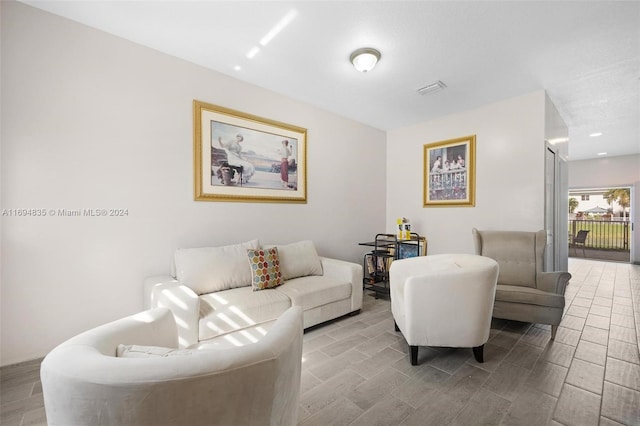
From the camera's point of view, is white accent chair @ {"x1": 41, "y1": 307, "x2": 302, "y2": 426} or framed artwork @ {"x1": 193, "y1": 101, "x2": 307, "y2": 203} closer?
white accent chair @ {"x1": 41, "y1": 307, "x2": 302, "y2": 426}

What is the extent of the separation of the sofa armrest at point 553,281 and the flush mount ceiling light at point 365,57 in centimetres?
275

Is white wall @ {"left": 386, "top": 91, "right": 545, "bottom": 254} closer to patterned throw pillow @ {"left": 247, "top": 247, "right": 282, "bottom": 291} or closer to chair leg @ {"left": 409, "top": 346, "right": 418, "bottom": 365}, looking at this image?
chair leg @ {"left": 409, "top": 346, "right": 418, "bottom": 365}

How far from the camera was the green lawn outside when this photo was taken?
25.4ft

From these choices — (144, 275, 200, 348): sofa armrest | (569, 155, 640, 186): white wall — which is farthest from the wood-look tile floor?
(569, 155, 640, 186): white wall

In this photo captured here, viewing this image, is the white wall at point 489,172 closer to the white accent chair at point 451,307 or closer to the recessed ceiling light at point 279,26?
the white accent chair at point 451,307

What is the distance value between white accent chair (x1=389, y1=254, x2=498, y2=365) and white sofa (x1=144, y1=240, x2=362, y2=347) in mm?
954

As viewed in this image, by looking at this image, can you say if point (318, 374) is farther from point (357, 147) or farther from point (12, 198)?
point (357, 147)

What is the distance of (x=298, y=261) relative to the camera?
10.3 ft

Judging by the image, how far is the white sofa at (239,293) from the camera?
81.0 inches

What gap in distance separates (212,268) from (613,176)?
9.46 m

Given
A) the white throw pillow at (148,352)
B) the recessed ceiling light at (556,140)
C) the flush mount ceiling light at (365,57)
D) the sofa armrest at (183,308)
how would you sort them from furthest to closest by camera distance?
the recessed ceiling light at (556,140)
the flush mount ceiling light at (365,57)
the sofa armrest at (183,308)
the white throw pillow at (148,352)

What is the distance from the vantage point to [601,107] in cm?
376

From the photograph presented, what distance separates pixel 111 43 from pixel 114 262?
6.34ft

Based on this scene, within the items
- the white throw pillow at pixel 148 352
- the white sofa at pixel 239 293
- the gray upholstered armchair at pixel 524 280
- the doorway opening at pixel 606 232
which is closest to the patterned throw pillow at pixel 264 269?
the white sofa at pixel 239 293
